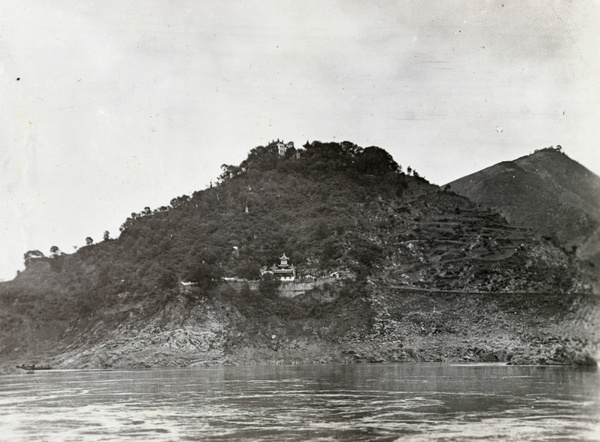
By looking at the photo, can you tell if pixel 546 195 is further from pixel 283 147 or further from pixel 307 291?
pixel 307 291

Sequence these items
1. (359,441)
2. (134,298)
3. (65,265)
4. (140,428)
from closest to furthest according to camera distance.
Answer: (359,441) < (140,428) < (134,298) < (65,265)

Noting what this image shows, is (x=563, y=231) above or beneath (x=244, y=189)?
beneath

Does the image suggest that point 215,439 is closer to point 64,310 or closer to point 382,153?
point 64,310

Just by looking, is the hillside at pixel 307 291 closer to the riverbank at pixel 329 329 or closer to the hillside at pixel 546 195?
the riverbank at pixel 329 329

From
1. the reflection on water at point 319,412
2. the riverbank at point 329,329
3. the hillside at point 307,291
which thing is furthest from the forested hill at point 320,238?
the reflection on water at point 319,412

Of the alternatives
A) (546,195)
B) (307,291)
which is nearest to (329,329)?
(307,291)

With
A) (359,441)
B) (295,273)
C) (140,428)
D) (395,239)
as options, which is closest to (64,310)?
(295,273)
